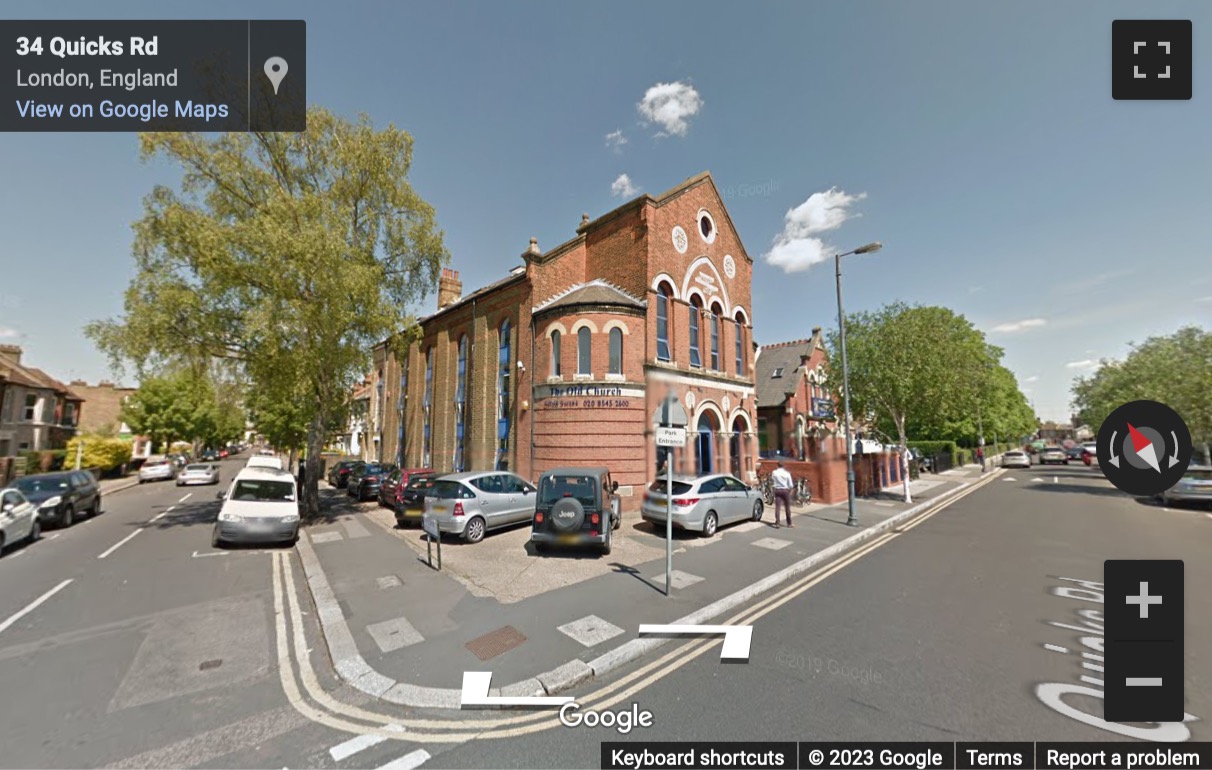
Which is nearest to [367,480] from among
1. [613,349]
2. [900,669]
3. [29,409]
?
[613,349]

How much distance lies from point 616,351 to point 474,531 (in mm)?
7992

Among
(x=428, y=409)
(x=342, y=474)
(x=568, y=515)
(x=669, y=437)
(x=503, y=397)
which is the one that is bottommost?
(x=342, y=474)

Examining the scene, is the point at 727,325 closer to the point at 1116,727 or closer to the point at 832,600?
the point at 832,600

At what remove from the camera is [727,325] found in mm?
20344

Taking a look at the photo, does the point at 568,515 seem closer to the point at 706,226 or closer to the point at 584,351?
the point at 584,351

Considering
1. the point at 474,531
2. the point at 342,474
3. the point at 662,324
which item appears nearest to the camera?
the point at 474,531

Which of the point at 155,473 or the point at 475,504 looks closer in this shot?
the point at 475,504

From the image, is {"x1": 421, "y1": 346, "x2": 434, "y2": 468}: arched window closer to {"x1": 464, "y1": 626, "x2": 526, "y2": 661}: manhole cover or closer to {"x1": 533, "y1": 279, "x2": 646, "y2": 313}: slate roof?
{"x1": 533, "y1": 279, "x2": 646, "y2": 313}: slate roof

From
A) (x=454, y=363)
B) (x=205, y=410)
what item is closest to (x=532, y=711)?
(x=454, y=363)

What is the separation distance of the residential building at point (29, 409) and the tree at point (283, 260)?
2760cm

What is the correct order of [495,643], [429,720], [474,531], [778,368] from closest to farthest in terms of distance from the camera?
[429,720] → [495,643] → [474,531] → [778,368]

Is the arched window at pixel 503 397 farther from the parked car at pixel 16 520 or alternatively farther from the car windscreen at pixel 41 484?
the car windscreen at pixel 41 484

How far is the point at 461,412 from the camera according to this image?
22.2m

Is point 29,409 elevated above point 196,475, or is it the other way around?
point 29,409
